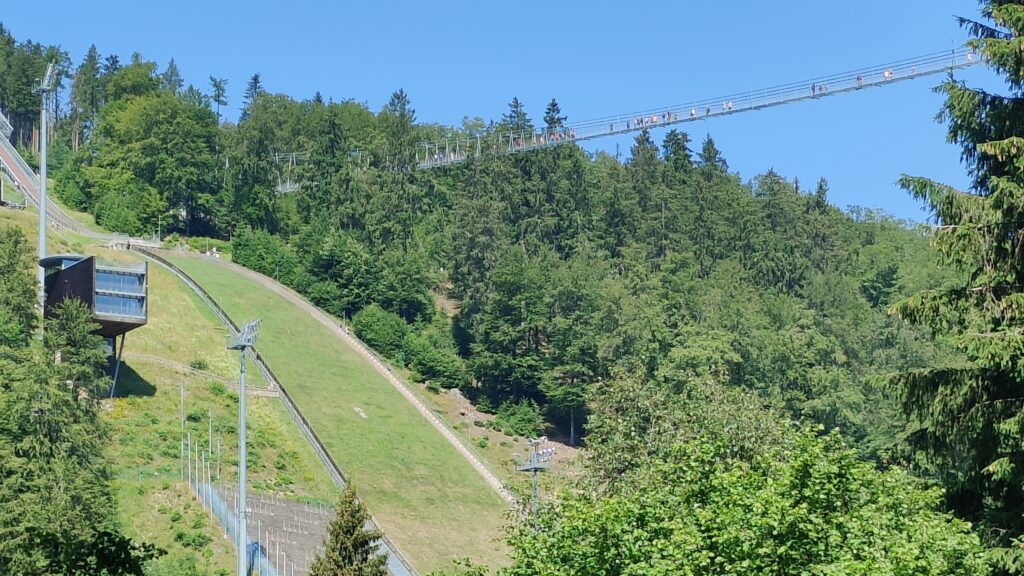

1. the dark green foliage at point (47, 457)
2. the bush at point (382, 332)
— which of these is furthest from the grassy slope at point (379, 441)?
the dark green foliage at point (47, 457)

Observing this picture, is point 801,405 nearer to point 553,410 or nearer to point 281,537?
point 553,410

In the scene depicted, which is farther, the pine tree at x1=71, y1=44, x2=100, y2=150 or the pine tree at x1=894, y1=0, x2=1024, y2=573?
the pine tree at x1=71, y1=44, x2=100, y2=150

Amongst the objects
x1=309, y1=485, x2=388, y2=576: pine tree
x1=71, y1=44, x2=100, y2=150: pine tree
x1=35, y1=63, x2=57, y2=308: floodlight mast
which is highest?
x1=71, y1=44, x2=100, y2=150: pine tree

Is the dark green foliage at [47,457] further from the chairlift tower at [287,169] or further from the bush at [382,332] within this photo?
the chairlift tower at [287,169]

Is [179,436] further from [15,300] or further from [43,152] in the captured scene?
[43,152]

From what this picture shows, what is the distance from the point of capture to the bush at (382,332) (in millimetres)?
104688

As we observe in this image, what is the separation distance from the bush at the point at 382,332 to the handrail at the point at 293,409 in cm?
1192

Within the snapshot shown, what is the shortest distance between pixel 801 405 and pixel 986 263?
6921cm

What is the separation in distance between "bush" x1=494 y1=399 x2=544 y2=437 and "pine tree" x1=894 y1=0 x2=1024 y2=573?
7202 cm

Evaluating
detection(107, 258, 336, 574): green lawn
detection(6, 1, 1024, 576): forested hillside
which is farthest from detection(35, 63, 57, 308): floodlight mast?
detection(6, 1, 1024, 576): forested hillside

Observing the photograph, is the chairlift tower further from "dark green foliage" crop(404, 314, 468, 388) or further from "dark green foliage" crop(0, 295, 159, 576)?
"dark green foliage" crop(0, 295, 159, 576)

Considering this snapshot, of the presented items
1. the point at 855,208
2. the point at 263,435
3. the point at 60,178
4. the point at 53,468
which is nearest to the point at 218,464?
the point at 263,435

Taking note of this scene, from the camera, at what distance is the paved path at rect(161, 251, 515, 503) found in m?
82.8

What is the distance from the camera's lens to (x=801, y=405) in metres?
93.0
